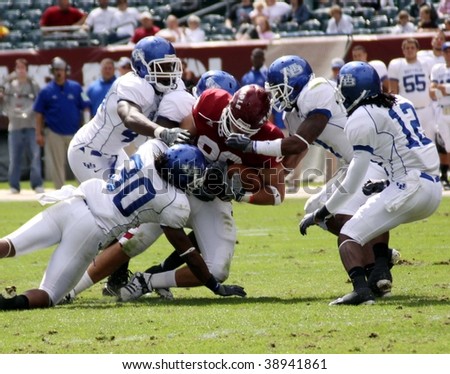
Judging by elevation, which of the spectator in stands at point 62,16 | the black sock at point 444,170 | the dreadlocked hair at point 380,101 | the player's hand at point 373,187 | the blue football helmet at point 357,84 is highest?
the blue football helmet at point 357,84

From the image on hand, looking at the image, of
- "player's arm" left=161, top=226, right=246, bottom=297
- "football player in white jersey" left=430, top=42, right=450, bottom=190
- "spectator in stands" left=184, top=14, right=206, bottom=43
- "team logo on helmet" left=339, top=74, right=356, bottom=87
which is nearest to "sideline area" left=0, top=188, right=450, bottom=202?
"football player in white jersey" left=430, top=42, right=450, bottom=190

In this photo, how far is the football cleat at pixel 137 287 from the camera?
21.2 feet

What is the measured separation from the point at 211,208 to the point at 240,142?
0.55 metres

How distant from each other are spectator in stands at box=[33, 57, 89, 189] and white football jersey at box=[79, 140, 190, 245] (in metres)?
7.03

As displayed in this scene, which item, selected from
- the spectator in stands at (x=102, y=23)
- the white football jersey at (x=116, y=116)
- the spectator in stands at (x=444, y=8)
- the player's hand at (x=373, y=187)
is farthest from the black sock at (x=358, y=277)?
the spectator in stands at (x=102, y=23)

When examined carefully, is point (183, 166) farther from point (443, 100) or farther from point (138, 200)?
point (443, 100)

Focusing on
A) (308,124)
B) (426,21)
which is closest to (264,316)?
(308,124)

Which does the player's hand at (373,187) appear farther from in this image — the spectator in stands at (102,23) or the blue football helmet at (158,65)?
the spectator in stands at (102,23)

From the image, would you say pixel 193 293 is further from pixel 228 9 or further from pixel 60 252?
pixel 228 9

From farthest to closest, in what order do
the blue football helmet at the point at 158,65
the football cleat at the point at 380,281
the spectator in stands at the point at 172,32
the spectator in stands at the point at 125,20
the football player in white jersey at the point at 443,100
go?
the spectator in stands at the point at 125,20 < the spectator in stands at the point at 172,32 < the football player in white jersey at the point at 443,100 < the blue football helmet at the point at 158,65 < the football cleat at the point at 380,281

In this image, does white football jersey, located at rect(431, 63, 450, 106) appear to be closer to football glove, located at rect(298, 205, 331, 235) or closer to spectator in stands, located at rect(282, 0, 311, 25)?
spectator in stands, located at rect(282, 0, 311, 25)

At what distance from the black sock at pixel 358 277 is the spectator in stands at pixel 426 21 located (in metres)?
8.49

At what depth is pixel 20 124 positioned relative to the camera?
44.8ft

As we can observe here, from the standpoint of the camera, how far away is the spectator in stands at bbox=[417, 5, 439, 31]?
45.1 ft
